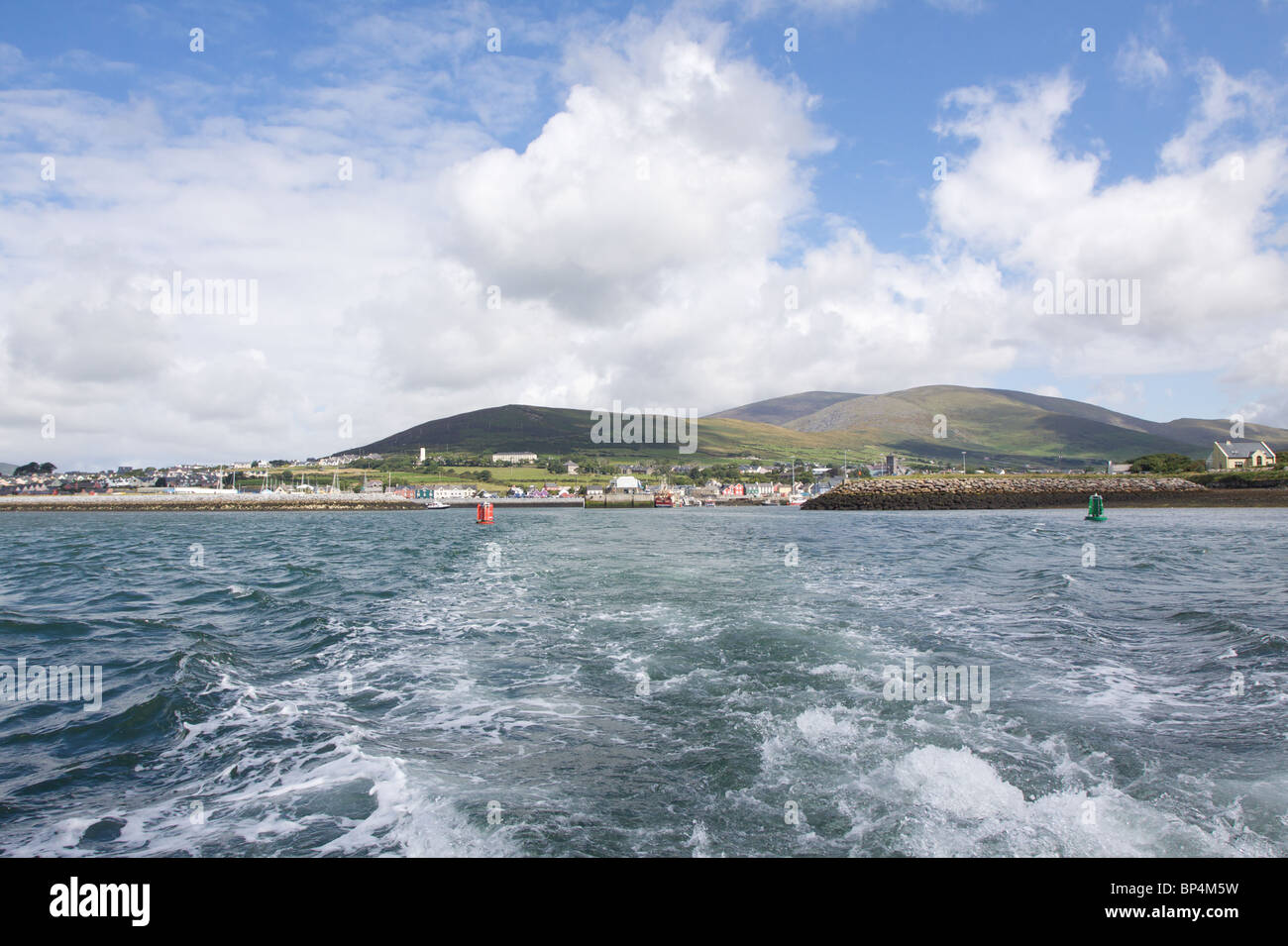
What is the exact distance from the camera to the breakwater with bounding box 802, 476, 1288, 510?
80.5m

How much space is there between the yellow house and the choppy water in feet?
361

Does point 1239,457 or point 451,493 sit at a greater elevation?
point 1239,457

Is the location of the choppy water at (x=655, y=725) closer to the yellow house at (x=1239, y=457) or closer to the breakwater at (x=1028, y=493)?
the breakwater at (x=1028, y=493)

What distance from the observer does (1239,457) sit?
102438 mm

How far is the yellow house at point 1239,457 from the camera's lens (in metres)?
99.1

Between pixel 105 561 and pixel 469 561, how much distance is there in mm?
17441

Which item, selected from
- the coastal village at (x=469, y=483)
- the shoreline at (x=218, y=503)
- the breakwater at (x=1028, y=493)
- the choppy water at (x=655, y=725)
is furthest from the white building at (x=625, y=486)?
the choppy water at (x=655, y=725)

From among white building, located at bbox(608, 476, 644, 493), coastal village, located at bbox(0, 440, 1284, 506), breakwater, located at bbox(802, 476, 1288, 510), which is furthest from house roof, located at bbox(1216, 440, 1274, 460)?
white building, located at bbox(608, 476, 644, 493)

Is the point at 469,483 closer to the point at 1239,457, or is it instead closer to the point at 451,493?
the point at 451,493

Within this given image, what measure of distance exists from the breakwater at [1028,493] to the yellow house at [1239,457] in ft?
64.2

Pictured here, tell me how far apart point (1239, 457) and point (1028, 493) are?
45.5 meters

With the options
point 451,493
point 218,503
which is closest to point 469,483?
point 451,493
